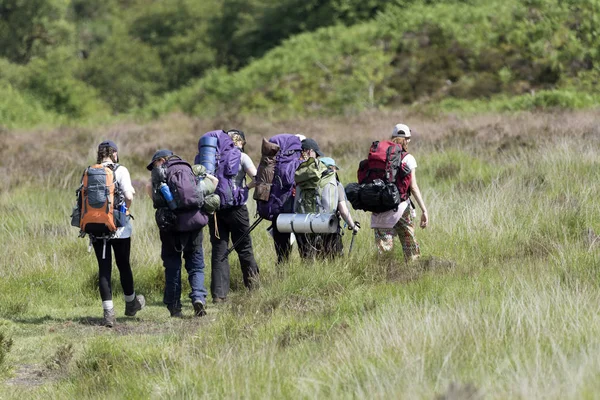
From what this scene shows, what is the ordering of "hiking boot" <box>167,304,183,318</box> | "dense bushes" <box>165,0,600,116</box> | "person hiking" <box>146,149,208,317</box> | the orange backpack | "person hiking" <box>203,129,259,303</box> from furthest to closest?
"dense bushes" <box>165,0,600,116</box> → "person hiking" <box>203,129,259,303</box> → "hiking boot" <box>167,304,183,318</box> → "person hiking" <box>146,149,208,317</box> → the orange backpack

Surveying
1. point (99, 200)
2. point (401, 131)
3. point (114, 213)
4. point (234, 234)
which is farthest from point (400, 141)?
point (99, 200)

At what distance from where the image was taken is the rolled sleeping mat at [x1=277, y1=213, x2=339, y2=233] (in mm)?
8914

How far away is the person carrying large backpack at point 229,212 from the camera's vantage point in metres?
9.22

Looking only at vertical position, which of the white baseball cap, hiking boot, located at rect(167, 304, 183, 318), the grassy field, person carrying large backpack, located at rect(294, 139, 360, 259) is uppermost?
the white baseball cap

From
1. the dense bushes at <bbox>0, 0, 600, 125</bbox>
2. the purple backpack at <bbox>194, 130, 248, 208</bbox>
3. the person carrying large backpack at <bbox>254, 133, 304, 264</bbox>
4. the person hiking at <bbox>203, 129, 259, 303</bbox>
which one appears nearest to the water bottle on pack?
the purple backpack at <bbox>194, 130, 248, 208</bbox>

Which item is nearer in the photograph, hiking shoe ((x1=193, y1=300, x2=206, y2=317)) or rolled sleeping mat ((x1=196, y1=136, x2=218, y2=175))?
hiking shoe ((x1=193, y1=300, x2=206, y2=317))

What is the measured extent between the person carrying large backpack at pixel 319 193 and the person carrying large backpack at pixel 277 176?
20 centimetres

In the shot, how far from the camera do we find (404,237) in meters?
9.25

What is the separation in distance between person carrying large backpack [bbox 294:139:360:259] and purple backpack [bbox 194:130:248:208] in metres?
0.64

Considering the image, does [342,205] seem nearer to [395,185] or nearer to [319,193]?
[319,193]

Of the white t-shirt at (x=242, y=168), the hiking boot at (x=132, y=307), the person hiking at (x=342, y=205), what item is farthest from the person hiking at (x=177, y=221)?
the person hiking at (x=342, y=205)

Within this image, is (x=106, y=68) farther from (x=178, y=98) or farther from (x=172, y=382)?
(x=172, y=382)

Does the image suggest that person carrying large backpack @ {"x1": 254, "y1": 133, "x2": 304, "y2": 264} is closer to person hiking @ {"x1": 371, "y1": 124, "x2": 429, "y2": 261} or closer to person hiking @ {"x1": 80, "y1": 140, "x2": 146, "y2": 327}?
person hiking @ {"x1": 371, "y1": 124, "x2": 429, "y2": 261}

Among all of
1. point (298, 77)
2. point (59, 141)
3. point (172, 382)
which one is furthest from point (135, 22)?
point (172, 382)
